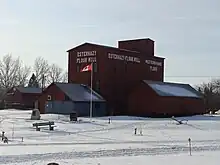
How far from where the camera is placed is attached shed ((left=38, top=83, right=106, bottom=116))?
6259 cm

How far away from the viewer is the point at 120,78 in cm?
7069

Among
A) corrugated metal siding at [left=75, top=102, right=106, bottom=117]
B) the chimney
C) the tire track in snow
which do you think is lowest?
the tire track in snow

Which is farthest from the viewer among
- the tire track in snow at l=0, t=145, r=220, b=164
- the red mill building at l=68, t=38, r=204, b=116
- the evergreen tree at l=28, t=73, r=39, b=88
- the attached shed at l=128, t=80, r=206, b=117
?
the evergreen tree at l=28, t=73, r=39, b=88

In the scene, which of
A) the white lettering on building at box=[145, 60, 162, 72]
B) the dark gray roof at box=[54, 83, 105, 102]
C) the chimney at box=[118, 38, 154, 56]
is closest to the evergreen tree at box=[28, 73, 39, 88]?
the chimney at box=[118, 38, 154, 56]

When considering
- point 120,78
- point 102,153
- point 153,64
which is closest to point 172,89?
point 153,64

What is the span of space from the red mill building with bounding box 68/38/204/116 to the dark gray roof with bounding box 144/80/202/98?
1.92ft

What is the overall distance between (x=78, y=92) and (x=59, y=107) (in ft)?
11.9

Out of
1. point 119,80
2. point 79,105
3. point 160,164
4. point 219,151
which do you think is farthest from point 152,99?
point 160,164

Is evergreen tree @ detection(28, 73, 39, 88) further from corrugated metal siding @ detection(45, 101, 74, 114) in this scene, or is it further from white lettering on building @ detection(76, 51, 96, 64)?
corrugated metal siding @ detection(45, 101, 74, 114)

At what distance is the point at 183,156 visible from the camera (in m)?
22.6

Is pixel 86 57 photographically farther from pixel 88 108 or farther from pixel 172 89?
pixel 172 89

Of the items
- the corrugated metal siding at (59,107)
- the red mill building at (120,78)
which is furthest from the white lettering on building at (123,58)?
the corrugated metal siding at (59,107)

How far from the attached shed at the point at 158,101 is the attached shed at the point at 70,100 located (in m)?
5.39

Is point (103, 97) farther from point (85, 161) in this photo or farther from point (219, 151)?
point (85, 161)
